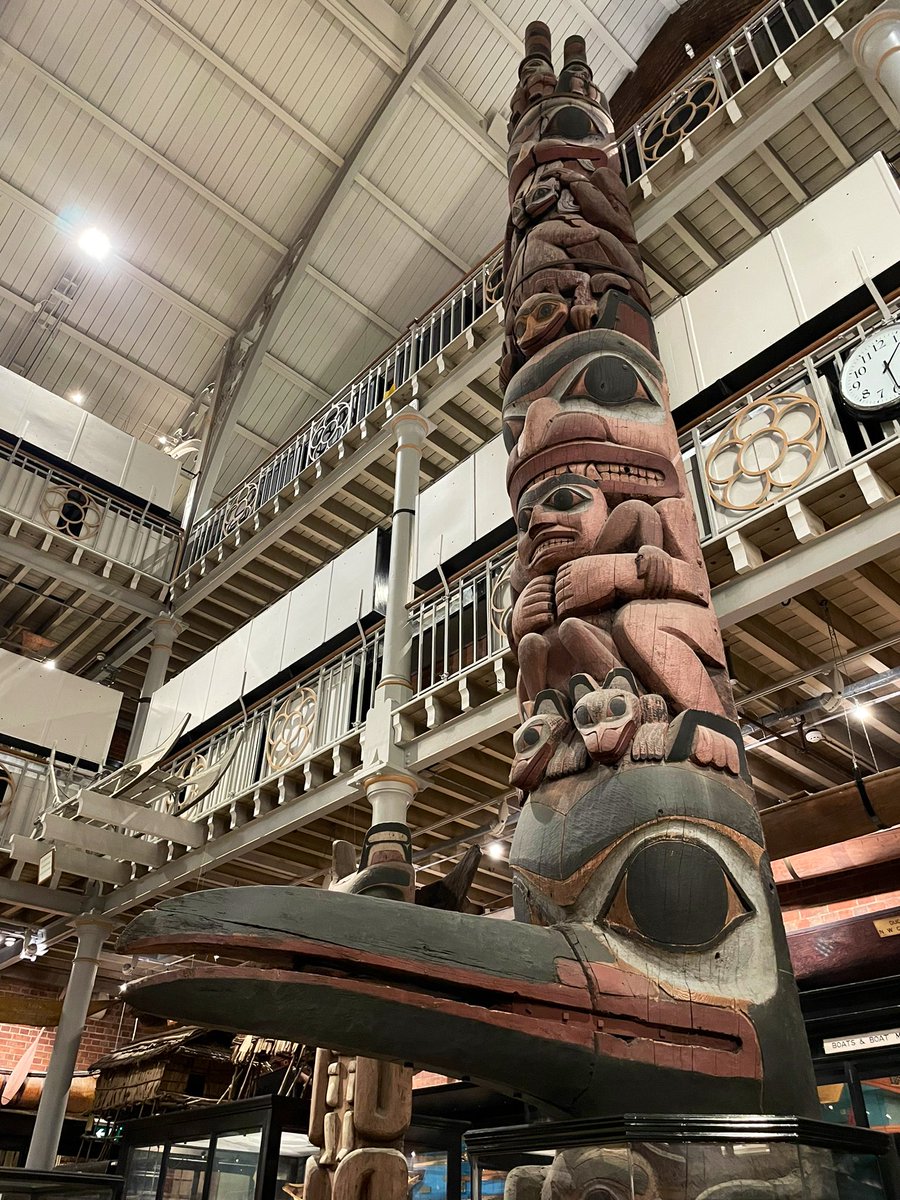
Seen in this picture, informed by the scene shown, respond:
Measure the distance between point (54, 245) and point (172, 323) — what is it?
2.18m

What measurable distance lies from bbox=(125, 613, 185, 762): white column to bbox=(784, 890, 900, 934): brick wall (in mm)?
9304

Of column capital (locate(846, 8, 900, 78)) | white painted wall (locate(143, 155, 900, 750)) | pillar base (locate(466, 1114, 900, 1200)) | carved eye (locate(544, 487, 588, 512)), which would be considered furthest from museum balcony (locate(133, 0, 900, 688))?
pillar base (locate(466, 1114, 900, 1200))

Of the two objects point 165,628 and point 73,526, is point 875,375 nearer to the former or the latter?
point 165,628

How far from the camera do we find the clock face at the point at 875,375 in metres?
4.99

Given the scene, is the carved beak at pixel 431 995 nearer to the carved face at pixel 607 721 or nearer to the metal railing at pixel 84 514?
the carved face at pixel 607 721

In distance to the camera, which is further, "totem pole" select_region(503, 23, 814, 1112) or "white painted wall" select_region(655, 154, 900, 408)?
"white painted wall" select_region(655, 154, 900, 408)

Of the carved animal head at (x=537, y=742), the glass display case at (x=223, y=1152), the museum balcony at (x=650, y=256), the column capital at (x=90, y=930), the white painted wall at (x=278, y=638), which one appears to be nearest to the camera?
the carved animal head at (x=537, y=742)

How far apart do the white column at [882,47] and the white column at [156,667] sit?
36.7ft

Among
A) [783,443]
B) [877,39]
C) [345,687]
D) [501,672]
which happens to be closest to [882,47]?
[877,39]

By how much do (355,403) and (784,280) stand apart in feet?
Answer: 22.2

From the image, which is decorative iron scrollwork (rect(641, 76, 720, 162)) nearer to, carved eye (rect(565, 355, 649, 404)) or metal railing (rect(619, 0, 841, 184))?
metal railing (rect(619, 0, 841, 184))

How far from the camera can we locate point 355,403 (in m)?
12.5

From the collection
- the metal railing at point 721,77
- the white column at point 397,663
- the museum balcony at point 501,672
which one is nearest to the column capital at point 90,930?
the museum balcony at point 501,672

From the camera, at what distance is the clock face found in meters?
4.99
